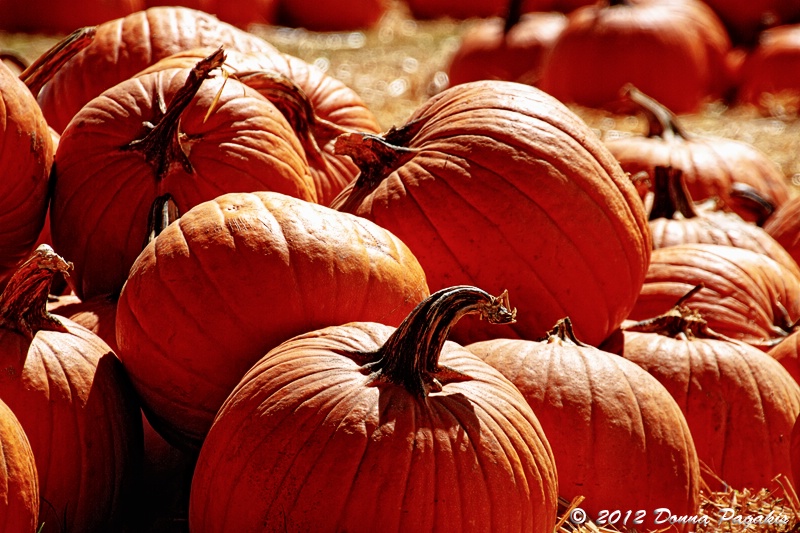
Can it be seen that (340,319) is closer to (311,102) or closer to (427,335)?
(427,335)

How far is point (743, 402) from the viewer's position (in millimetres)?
2947

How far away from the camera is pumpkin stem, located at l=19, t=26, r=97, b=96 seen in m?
3.33

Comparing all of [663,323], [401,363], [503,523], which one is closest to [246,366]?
[401,363]

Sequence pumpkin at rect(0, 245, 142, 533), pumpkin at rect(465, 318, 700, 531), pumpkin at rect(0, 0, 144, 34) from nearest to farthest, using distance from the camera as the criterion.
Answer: pumpkin at rect(0, 245, 142, 533) → pumpkin at rect(465, 318, 700, 531) → pumpkin at rect(0, 0, 144, 34)

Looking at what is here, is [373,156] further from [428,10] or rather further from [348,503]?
[428,10]

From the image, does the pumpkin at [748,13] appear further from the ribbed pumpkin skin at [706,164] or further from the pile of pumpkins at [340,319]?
the pile of pumpkins at [340,319]

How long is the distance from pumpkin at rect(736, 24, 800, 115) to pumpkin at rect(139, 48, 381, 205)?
6.09m

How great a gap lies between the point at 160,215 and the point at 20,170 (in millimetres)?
445

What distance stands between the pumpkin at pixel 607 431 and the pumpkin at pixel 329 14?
1148 centimetres

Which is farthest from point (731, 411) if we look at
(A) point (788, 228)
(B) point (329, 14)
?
(B) point (329, 14)

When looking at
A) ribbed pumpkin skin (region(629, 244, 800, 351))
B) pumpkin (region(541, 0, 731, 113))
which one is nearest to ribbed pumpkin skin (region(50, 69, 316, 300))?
ribbed pumpkin skin (region(629, 244, 800, 351))

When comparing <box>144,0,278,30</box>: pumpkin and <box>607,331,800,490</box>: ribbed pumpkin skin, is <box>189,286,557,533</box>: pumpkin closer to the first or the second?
<box>607,331,800,490</box>: ribbed pumpkin skin

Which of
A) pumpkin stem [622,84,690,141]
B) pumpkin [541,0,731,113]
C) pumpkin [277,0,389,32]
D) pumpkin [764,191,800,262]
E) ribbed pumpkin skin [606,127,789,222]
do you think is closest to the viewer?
pumpkin [764,191,800,262]

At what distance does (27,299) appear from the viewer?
7.68 ft
